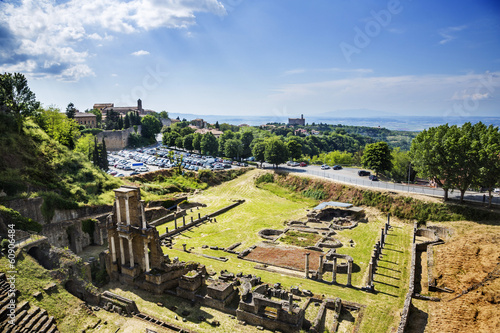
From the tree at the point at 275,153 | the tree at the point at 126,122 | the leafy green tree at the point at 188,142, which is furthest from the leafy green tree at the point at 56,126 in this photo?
the tree at the point at 126,122

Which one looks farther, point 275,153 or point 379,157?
point 275,153

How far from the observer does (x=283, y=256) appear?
103 feet

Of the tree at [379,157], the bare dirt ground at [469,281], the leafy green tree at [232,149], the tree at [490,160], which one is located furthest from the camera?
the leafy green tree at [232,149]

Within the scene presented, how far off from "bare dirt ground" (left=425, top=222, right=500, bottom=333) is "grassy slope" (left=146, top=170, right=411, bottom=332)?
2702 mm

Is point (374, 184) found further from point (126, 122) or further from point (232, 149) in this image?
point (126, 122)

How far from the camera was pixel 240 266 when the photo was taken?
29.0 metres

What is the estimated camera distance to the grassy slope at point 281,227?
2316 centimetres

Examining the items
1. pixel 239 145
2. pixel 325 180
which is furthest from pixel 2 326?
pixel 239 145

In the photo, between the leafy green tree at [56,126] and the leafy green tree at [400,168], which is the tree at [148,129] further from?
the leafy green tree at [400,168]

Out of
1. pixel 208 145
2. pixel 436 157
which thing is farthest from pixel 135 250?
pixel 208 145

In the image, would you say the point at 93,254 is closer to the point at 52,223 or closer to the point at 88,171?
the point at 52,223

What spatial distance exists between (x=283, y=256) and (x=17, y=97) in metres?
39.7

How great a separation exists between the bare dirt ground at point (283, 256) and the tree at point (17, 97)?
35.1 m

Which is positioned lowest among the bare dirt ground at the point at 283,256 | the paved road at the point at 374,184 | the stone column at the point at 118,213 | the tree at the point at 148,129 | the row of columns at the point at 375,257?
the bare dirt ground at the point at 283,256
